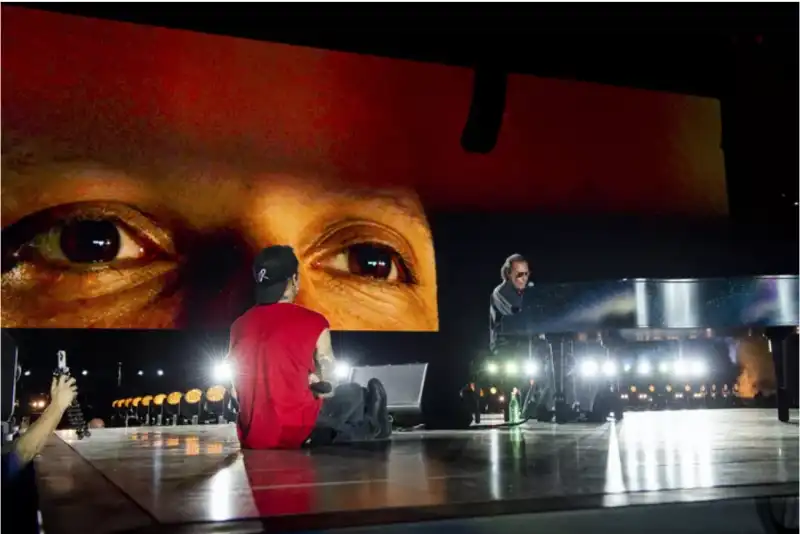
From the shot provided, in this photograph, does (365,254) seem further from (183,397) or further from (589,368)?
(589,368)

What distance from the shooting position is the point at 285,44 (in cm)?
562

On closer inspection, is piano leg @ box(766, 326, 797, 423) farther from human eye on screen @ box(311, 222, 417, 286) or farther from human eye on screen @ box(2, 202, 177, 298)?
human eye on screen @ box(2, 202, 177, 298)

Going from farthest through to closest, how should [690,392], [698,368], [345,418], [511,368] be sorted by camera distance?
[690,392]
[698,368]
[511,368]
[345,418]

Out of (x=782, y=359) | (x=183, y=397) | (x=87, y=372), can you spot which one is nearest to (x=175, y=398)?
(x=183, y=397)

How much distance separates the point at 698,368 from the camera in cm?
690

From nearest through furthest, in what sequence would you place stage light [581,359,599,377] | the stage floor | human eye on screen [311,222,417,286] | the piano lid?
the stage floor
the piano lid
stage light [581,359,599,377]
human eye on screen [311,222,417,286]

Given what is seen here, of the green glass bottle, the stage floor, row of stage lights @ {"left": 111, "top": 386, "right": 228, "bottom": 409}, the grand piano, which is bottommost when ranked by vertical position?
the stage floor

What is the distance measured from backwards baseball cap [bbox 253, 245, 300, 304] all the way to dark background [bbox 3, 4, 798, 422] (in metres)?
2.81

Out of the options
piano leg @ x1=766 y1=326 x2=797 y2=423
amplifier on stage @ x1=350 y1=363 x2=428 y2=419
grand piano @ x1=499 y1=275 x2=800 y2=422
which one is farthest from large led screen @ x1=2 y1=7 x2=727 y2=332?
piano leg @ x1=766 y1=326 x2=797 y2=423

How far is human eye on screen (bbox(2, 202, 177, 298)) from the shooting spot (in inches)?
185

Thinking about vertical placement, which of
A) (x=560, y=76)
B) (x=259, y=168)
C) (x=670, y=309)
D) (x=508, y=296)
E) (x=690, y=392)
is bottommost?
(x=690, y=392)

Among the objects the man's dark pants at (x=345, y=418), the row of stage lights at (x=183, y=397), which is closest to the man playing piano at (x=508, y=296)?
the man's dark pants at (x=345, y=418)

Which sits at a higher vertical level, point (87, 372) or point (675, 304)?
Result: point (675, 304)

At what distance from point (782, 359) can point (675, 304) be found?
812 mm
